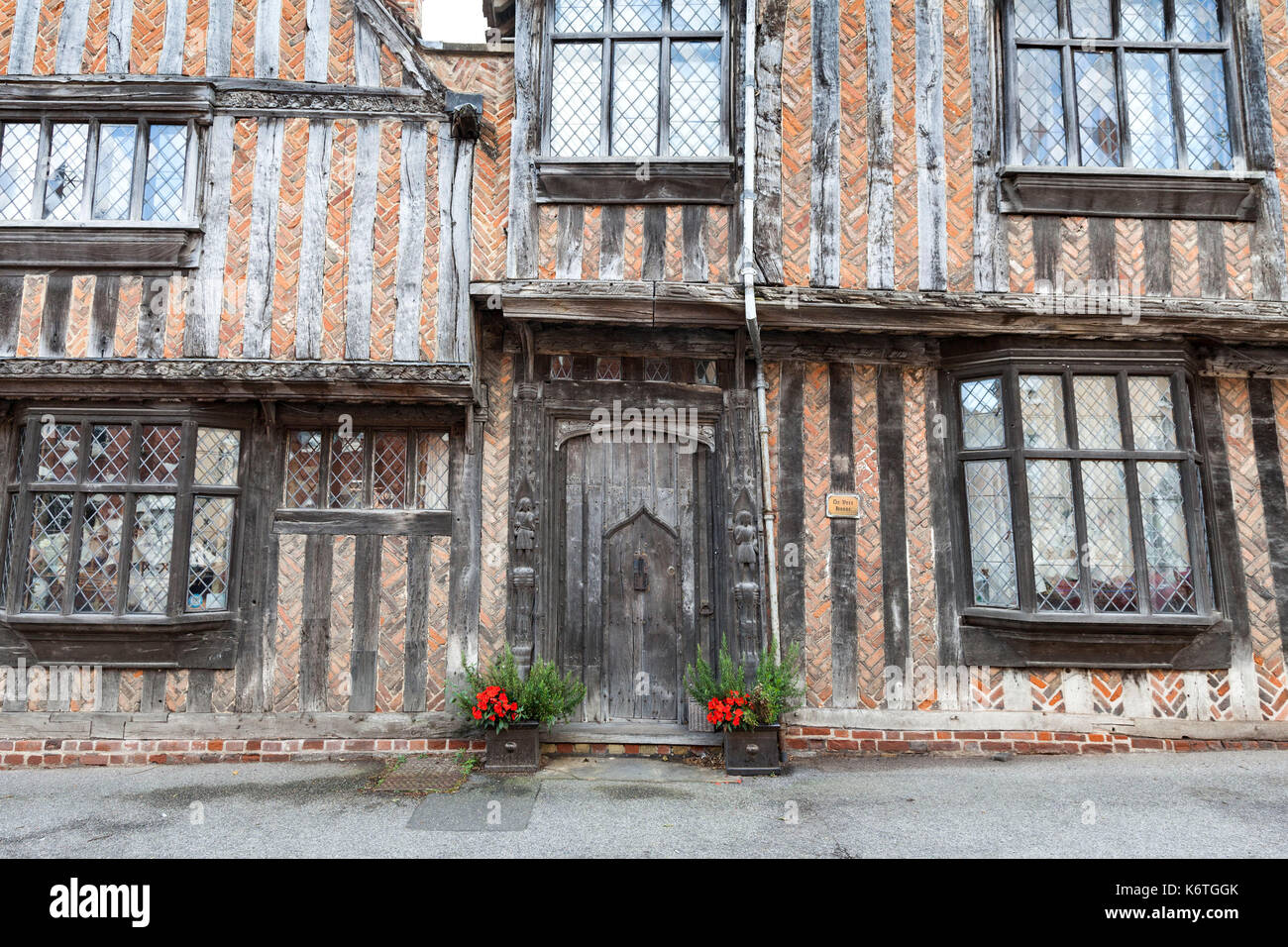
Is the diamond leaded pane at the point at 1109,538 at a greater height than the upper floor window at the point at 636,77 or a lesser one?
lesser

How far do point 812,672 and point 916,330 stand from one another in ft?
9.85

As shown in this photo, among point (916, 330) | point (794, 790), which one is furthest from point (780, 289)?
point (794, 790)

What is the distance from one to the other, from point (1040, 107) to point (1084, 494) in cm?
341

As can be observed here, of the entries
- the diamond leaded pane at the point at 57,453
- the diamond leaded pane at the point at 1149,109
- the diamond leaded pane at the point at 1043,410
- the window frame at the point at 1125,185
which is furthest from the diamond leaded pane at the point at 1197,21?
the diamond leaded pane at the point at 57,453

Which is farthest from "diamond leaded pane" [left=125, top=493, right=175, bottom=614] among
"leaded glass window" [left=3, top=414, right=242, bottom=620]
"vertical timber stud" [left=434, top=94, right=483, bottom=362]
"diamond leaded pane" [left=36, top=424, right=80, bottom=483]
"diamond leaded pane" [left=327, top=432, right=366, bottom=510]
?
"vertical timber stud" [left=434, top=94, right=483, bottom=362]

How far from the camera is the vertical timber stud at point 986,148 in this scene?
21.5 feet

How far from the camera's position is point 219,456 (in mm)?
6547

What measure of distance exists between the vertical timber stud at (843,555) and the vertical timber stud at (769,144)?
1129 millimetres

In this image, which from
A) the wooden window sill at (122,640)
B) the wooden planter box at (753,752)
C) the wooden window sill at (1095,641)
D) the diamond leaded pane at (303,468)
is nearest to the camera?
the wooden planter box at (753,752)

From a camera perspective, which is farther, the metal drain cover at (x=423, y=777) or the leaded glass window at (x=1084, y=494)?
the leaded glass window at (x=1084, y=494)

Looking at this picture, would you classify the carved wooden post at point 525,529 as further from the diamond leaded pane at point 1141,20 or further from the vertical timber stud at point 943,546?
the diamond leaded pane at point 1141,20

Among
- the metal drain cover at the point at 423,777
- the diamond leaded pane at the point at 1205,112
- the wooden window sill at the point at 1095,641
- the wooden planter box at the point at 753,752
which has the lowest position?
the metal drain cover at the point at 423,777

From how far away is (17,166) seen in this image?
21.5ft

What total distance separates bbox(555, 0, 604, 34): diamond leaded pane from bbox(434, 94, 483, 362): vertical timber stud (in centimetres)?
120
